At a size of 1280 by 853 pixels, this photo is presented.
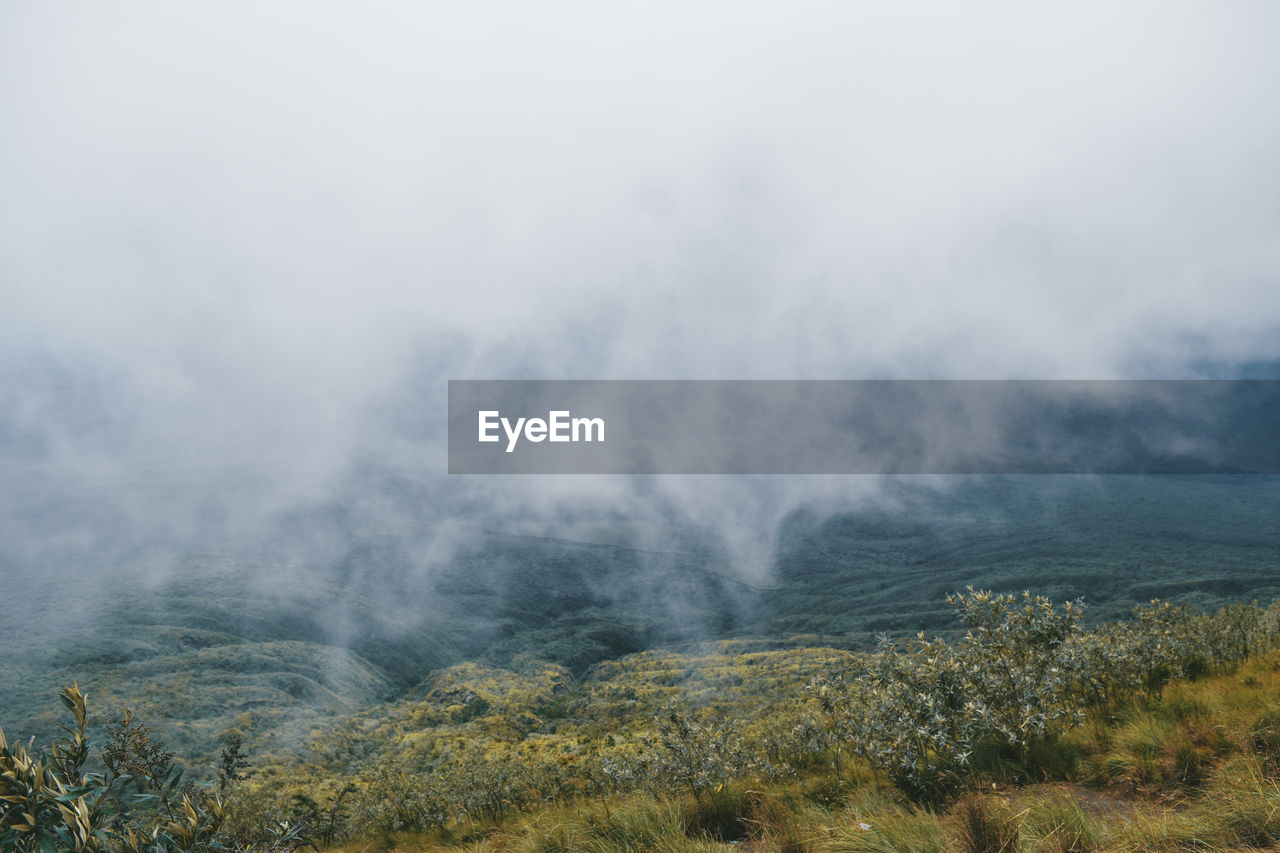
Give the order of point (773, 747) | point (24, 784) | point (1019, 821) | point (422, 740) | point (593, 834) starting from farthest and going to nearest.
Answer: point (422, 740)
point (773, 747)
point (593, 834)
point (1019, 821)
point (24, 784)

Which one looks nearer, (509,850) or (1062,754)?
(509,850)

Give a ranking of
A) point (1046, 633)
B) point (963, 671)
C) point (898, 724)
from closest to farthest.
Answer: point (898, 724) → point (963, 671) → point (1046, 633)

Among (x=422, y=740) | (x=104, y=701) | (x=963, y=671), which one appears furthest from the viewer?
(x=104, y=701)

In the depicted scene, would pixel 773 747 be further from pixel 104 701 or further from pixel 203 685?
pixel 203 685

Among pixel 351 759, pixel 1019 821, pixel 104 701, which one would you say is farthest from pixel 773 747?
pixel 104 701

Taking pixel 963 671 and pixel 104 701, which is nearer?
pixel 963 671

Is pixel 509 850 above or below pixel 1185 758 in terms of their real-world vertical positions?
below

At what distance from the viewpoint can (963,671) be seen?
11.1m

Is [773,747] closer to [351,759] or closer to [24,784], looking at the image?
[24,784]

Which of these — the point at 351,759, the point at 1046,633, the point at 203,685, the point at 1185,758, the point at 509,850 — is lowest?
the point at 203,685

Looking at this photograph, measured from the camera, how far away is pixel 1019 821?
23.9ft

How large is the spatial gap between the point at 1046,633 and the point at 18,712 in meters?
233

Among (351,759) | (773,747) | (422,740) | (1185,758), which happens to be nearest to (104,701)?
(351,759)

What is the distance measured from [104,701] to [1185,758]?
21525cm
